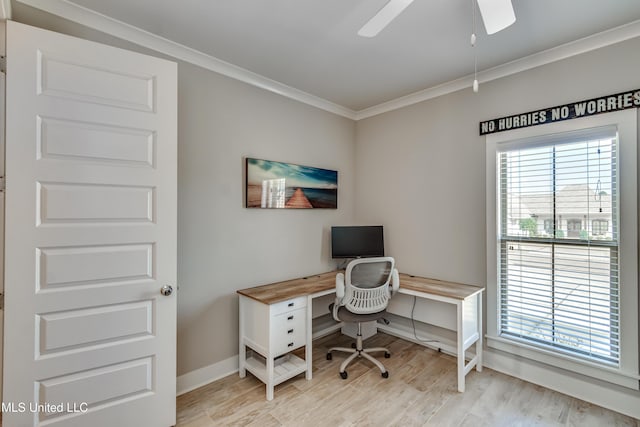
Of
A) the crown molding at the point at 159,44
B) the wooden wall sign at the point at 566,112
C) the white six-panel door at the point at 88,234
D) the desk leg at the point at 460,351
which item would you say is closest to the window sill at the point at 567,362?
the desk leg at the point at 460,351

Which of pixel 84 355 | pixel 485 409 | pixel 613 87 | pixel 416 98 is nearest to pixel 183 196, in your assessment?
pixel 84 355

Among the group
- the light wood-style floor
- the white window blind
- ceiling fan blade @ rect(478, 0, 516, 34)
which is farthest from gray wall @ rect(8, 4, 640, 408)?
ceiling fan blade @ rect(478, 0, 516, 34)

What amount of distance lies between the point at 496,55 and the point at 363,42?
1101 millimetres

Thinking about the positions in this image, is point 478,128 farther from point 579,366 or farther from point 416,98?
point 579,366

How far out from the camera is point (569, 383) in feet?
7.05

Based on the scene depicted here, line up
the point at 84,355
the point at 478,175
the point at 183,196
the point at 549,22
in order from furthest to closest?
the point at 478,175 < the point at 183,196 < the point at 549,22 < the point at 84,355

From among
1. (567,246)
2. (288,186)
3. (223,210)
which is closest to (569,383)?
(567,246)

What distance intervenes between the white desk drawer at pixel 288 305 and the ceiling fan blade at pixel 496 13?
83.8 inches

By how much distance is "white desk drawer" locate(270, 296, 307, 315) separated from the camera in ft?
7.19

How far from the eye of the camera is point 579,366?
2.11 meters

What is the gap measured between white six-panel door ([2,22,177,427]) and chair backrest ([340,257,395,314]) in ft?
4.39

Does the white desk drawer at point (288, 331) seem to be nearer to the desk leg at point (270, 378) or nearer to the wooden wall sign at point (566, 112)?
the desk leg at point (270, 378)

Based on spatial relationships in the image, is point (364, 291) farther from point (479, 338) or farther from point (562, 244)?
point (562, 244)

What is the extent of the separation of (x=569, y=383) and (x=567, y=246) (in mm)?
1028
